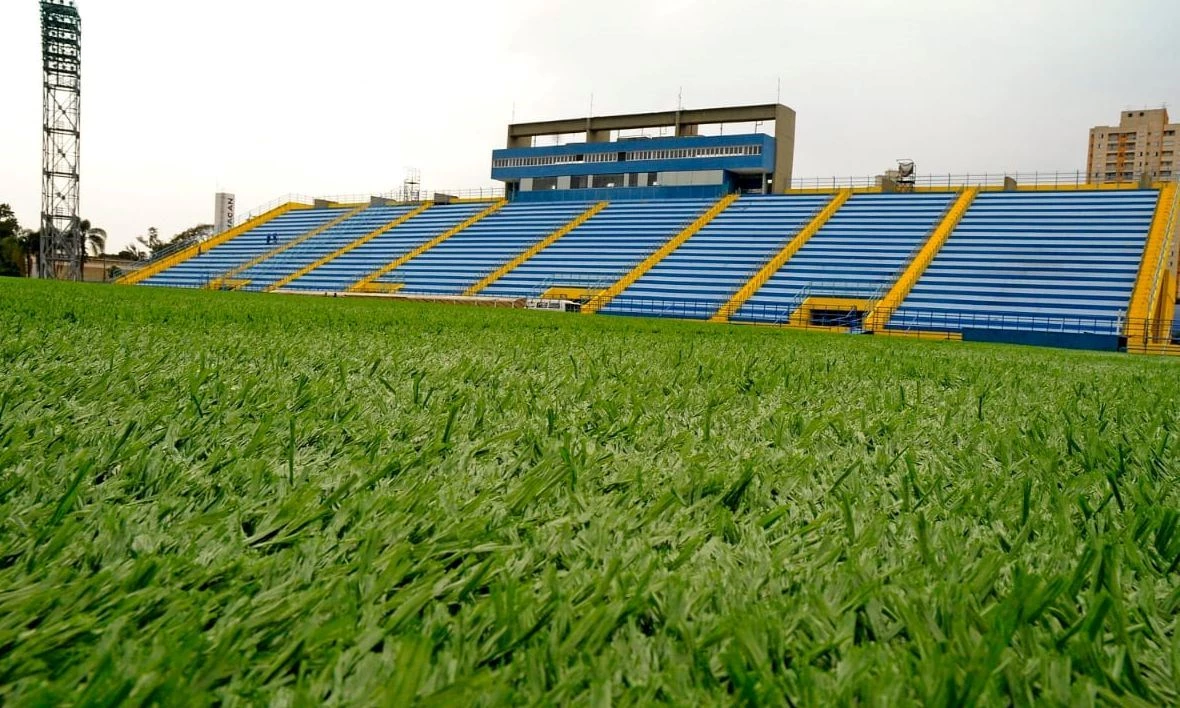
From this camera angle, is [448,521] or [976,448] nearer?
[448,521]

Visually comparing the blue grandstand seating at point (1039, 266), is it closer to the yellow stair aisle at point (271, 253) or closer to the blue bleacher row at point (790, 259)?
the blue bleacher row at point (790, 259)

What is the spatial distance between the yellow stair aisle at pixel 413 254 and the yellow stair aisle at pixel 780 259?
38.2 feet

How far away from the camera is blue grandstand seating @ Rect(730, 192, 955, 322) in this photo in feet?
67.1

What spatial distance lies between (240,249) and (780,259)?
2275 centimetres

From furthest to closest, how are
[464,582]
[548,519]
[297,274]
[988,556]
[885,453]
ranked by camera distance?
[297,274], [885,453], [548,519], [988,556], [464,582]

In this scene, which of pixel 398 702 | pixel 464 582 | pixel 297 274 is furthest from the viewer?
pixel 297 274

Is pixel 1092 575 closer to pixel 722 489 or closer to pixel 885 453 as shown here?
pixel 722 489

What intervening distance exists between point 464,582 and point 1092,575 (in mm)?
665

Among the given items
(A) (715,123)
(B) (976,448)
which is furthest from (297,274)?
(B) (976,448)

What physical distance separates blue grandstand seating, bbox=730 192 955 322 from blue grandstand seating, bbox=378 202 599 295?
9.58 m

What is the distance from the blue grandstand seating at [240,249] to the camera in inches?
1232

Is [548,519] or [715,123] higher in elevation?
[715,123]

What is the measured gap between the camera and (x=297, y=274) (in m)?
29.8

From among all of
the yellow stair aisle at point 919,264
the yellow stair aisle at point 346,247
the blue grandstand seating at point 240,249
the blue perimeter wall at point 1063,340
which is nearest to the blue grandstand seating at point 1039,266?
the yellow stair aisle at point 919,264
